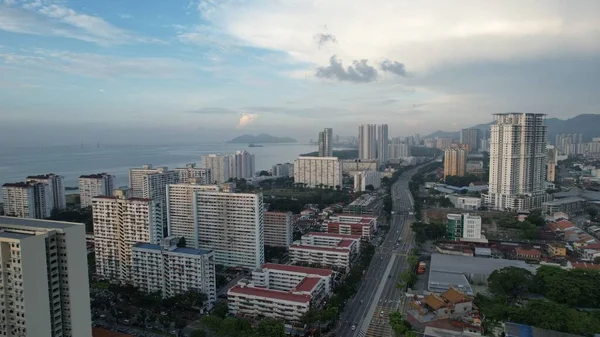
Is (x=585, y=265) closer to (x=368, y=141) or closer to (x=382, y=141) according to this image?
(x=368, y=141)

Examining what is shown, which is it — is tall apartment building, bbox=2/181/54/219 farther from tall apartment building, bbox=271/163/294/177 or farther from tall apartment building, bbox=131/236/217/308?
tall apartment building, bbox=271/163/294/177

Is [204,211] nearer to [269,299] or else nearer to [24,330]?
[269,299]

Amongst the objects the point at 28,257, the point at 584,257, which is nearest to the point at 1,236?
the point at 28,257

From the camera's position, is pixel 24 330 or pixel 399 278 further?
pixel 399 278

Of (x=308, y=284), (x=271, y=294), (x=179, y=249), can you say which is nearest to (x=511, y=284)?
(x=308, y=284)

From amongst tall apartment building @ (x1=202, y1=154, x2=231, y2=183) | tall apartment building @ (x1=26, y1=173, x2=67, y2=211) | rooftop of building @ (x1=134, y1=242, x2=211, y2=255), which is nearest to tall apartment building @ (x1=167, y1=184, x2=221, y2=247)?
rooftop of building @ (x1=134, y1=242, x2=211, y2=255)

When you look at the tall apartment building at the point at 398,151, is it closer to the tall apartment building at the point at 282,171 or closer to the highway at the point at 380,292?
the tall apartment building at the point at 282,171
